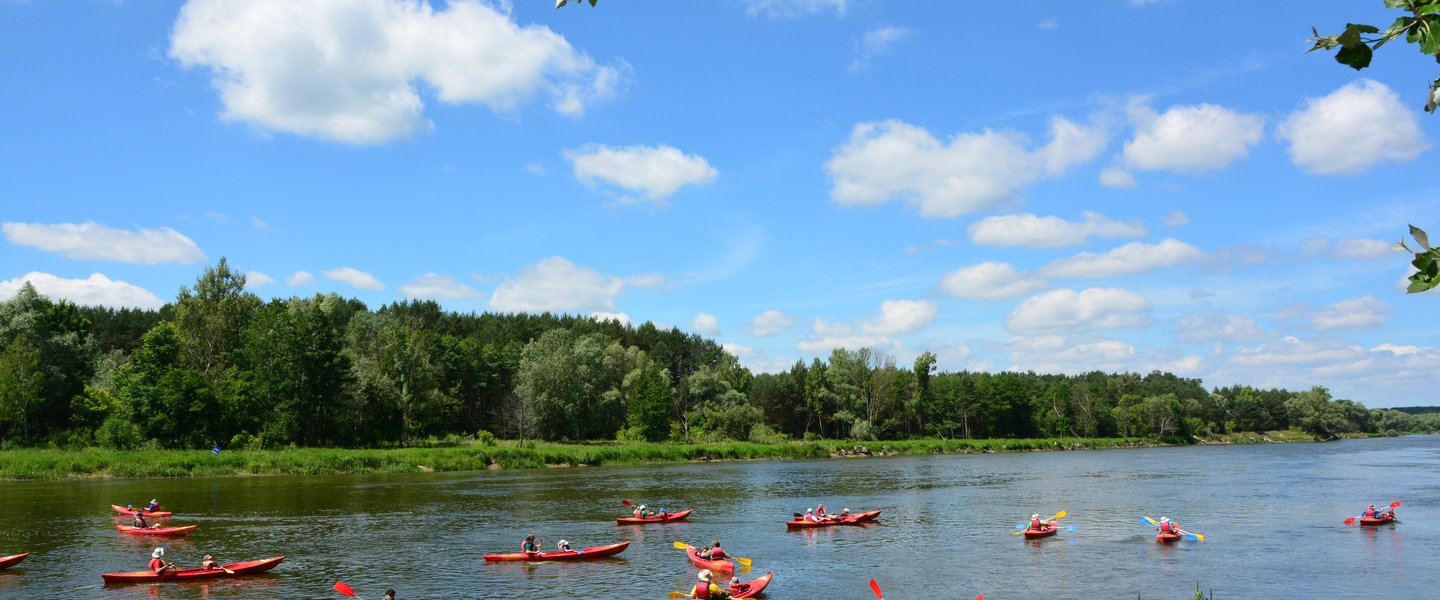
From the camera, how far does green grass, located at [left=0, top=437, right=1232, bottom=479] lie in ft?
184

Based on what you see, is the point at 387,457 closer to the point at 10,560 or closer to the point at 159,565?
the point at 10,560

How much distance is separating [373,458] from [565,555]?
41063 millimetres

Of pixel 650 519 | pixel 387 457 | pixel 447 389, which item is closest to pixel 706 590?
Answer: pixel 650 519

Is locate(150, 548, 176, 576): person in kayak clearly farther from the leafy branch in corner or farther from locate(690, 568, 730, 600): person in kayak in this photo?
the leafy branch in corner

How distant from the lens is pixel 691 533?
36.6 metres

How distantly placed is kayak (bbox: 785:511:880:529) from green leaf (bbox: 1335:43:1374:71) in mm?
35413

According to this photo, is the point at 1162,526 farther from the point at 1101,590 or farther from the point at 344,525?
the point at 344,525

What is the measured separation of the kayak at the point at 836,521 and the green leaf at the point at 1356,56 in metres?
35.4

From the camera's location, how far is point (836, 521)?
38188 mm

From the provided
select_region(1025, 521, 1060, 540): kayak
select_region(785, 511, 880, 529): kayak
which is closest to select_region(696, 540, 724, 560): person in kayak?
select_region(785, 511, 880, 529): kayak

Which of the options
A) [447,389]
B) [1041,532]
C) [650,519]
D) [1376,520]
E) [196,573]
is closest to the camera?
[196,573]

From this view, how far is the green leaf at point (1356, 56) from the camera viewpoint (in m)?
3.55

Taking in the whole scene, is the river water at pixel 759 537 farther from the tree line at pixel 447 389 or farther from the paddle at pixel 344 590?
the tree line at pixel 447 389

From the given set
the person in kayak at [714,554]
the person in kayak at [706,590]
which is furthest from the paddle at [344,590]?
the person in kayak at [714,554]
